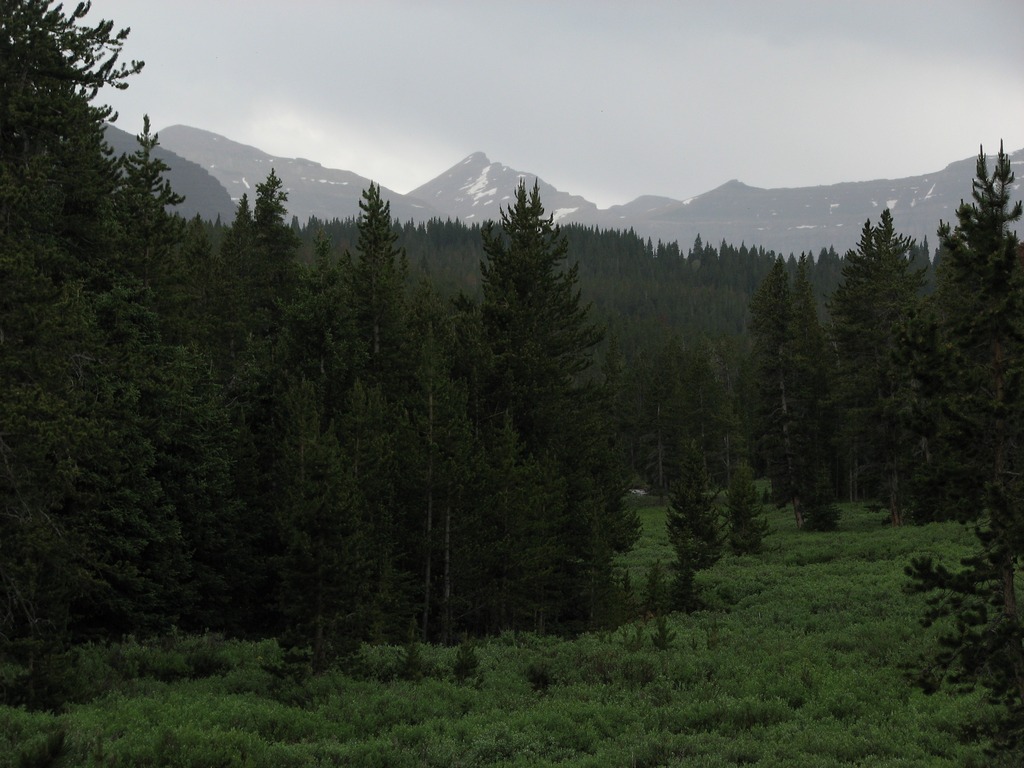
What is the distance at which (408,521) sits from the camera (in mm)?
25953

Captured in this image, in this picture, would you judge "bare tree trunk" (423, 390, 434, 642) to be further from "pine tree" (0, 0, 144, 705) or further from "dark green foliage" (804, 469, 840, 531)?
"dark green foliage" (804, 469, 840, 531)

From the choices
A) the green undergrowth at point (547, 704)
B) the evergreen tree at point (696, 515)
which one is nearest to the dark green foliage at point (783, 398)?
the evergreen tree at point (696, 515)

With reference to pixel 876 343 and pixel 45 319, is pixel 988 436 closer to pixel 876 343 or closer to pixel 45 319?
pixel 45 319

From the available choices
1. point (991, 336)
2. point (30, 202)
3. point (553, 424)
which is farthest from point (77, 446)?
point (553, 424)

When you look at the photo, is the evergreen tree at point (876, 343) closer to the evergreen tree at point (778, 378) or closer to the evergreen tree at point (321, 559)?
the evergreen tree at point (778, 378)

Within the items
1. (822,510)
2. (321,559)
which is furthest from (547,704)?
(822,510)

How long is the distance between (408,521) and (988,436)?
19.1m

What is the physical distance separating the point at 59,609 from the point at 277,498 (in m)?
12.4

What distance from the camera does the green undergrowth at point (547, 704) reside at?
38.5 feet

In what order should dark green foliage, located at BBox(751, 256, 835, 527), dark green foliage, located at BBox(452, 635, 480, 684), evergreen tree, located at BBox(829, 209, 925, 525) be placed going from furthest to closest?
dark green foliage, located at BBox(751, 256, 835, 527) < evergreen tree, located at BBox(829, 209, 925, 525) < dark green foliage, located at BBox(452, 635, 480, 684)

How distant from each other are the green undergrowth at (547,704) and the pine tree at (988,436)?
1142mm

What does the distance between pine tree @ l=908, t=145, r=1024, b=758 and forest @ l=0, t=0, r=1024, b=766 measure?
5 cm

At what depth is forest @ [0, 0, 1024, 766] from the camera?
11.4 meters

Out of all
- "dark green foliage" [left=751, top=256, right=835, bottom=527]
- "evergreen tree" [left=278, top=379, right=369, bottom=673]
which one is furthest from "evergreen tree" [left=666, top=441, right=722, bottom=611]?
"evergreen tree" [left=278, top=379, right=369, bottom=673]
